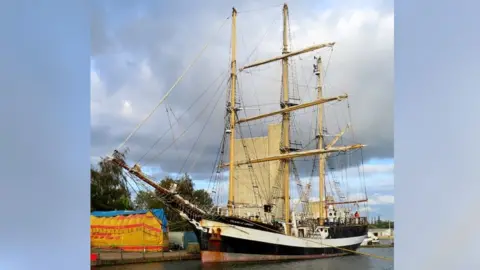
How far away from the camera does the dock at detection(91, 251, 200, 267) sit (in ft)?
9.48

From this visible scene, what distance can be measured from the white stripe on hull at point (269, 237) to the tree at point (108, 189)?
0.47 meters

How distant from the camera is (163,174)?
2.90 metres

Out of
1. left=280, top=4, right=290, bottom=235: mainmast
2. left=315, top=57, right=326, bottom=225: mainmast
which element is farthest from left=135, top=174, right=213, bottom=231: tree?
left=315, top=57, right=326, bottom=225: mainmast

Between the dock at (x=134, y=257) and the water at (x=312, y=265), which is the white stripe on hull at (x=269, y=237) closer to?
the water at (x=312, y=265)

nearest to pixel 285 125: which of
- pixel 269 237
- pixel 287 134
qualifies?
pixel 287 134

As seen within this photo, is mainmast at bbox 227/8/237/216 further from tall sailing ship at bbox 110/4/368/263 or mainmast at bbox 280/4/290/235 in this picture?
mainmast at bbox 280/4/290/235

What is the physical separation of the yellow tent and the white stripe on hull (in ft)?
0.85

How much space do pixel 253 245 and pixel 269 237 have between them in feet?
0.34

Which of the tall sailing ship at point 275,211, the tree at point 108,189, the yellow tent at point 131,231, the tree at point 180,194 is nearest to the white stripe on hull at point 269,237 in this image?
the tall sailing ship at point 275,211

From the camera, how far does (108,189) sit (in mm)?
2967
